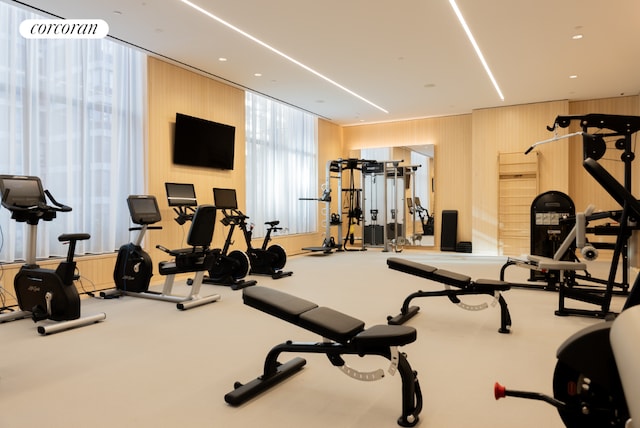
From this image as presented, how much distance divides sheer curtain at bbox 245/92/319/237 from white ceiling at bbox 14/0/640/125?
0.62 m

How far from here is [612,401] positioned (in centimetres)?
136

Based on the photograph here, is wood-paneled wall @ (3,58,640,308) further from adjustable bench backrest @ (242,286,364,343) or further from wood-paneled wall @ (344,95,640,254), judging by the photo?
adjustable bench backrest @ (242,286,364,343)

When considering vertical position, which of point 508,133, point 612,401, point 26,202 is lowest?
point 612,401

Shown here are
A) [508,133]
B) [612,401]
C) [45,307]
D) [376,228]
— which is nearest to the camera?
[612,401]

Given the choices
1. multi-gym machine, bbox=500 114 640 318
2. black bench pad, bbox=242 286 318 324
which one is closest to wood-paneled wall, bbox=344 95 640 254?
multi-gym machine, bbox=500 114 640 318

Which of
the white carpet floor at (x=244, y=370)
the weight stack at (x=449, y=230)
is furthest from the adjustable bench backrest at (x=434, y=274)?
the weight stack at (x=449, y=230)

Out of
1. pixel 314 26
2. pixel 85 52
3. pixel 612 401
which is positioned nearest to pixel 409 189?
pixel 314 26

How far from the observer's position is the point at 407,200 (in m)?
10.1

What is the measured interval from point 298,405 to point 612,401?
55.2 inches

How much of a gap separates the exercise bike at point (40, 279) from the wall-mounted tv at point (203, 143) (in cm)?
268

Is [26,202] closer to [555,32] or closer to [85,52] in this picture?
[85,52]

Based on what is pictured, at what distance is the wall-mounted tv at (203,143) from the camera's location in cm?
633

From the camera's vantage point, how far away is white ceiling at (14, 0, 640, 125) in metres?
4.59

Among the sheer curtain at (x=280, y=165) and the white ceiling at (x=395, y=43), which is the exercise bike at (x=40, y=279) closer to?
the white ceiling at (x=395, y=43)
